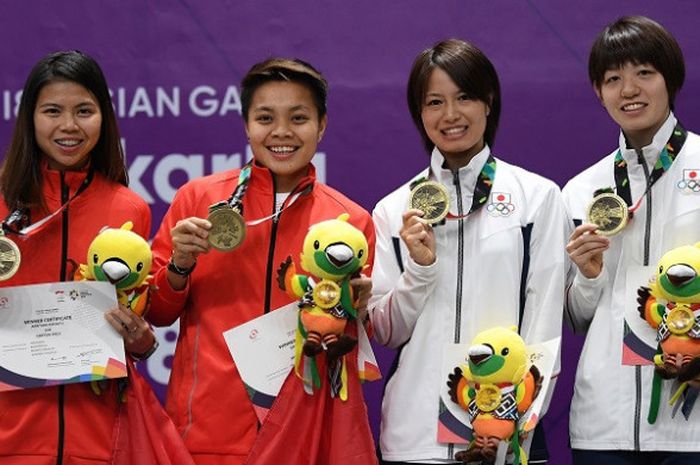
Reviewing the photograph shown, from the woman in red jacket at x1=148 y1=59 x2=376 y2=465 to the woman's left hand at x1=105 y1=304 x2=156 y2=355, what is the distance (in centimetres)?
7

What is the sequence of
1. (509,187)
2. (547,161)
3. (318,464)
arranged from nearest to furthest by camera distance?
(318,464), (509,187), (547,161)

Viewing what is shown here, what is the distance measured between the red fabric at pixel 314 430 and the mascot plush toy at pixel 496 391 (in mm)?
235

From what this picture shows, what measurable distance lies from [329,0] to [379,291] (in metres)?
1.22

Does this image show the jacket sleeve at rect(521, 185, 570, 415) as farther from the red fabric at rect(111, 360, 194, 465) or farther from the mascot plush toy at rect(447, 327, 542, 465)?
the red fabric at rect(111, 360, 194, 465)

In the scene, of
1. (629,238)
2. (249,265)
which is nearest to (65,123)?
(249,265)

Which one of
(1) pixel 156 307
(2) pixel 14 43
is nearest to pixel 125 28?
(2) pixel 14 43

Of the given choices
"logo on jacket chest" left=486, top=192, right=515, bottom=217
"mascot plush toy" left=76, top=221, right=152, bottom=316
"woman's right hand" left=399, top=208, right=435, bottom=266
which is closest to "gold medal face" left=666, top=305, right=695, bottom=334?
"logo on jacket chest" left=486, top=192, right=515, bottom=217

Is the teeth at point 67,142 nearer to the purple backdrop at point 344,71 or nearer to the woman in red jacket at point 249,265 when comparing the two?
the woman in red jacket at point 249,265

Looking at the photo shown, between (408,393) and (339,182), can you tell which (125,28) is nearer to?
(339,182)

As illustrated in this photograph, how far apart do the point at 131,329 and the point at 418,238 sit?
2.24 feet

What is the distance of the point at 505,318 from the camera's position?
2.75 metres

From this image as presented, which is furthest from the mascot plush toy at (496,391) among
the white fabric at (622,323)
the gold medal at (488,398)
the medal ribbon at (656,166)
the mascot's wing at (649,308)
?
the medal ribbon at (656,166)

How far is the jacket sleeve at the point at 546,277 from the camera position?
2748mm

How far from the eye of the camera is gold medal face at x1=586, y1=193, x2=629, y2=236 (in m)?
2.74
